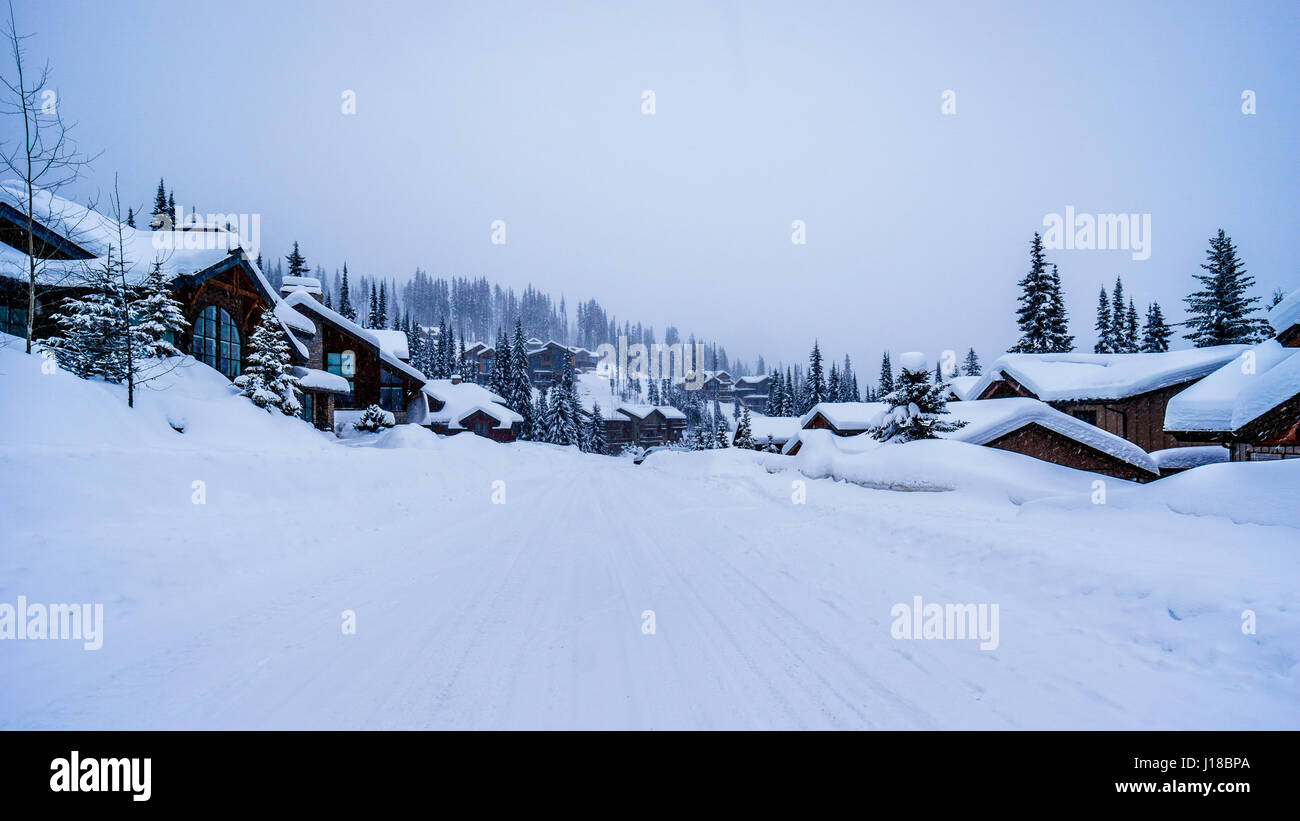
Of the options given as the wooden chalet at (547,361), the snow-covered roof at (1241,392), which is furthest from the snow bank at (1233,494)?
the wooden chalet at (547,361)

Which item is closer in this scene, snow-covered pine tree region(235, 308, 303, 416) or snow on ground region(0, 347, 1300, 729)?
snow on ground region(0, 347, 1300, 729)

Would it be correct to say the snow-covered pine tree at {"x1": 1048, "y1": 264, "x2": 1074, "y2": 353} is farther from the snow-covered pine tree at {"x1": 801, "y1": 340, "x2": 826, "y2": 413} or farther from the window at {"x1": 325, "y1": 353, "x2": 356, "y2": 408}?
the window at {"x1": 325, "y1": 353, "x2": 356, "y2": 408}

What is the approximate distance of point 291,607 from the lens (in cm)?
545

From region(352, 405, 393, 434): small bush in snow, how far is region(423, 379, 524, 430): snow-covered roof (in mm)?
14487

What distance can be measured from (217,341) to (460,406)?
2937 centimetres

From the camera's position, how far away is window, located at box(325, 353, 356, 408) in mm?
35406

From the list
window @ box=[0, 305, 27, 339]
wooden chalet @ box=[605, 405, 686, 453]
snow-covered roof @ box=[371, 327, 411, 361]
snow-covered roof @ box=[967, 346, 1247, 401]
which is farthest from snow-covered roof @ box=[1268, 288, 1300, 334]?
wooden chalet @ box=[605, 405, 686, 453]

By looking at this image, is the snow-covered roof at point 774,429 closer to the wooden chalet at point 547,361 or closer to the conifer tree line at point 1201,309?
the conifer tree line at point 1201,309

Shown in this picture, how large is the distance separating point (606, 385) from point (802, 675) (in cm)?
12603

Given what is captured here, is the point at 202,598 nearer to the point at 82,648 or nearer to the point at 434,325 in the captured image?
the point at 82,648

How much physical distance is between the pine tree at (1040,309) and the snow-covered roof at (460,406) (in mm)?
46908

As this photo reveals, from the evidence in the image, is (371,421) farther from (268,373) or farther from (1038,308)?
(1038,308)

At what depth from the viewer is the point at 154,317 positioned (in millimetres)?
17266

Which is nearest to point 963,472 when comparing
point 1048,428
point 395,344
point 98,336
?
point 1048,428
